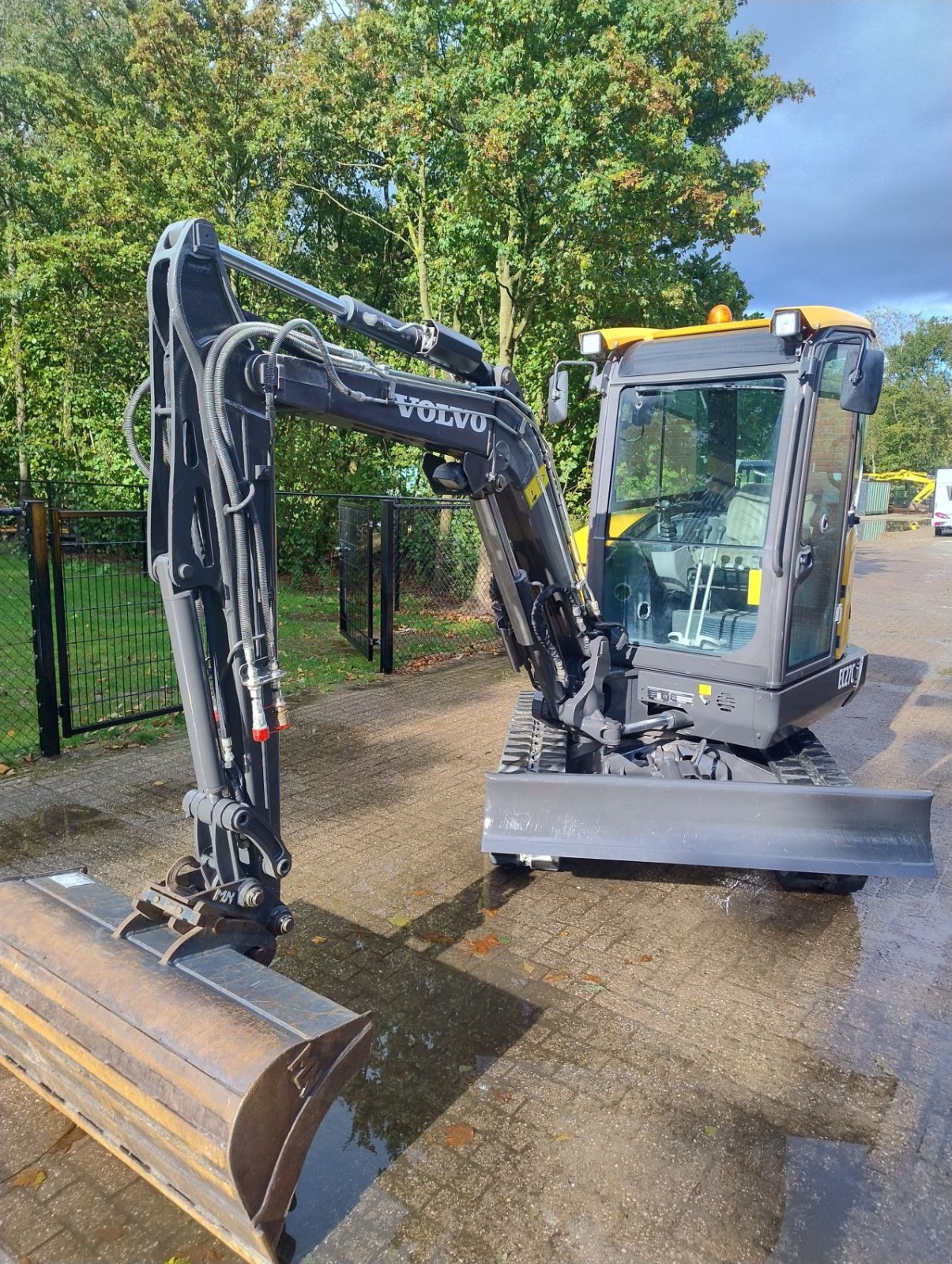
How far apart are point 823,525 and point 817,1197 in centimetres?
338

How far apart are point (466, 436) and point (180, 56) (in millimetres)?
12841

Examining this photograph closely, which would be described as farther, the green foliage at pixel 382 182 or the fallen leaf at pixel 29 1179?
the green foliage at pixel 382 182

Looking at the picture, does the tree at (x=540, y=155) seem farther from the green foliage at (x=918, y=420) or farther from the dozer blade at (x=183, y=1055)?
the green foliage at (x=918, y=420)

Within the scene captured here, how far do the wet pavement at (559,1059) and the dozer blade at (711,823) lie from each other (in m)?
0.41

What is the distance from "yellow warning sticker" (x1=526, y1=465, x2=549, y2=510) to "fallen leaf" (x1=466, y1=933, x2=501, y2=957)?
2108mm

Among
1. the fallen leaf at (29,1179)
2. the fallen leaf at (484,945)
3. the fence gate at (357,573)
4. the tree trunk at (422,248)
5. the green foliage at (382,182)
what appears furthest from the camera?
the tree trunk at (422,248)

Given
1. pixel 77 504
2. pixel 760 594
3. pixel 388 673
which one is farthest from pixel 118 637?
pixel 77 504

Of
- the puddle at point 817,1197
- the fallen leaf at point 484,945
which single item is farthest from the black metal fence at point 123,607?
the puddle at point 817,1197

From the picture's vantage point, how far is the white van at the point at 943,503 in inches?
1391

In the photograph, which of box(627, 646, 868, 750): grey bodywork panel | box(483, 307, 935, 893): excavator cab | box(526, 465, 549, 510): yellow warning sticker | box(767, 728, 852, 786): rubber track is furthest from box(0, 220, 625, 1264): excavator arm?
box(767, 728, 852, 786): rubber track

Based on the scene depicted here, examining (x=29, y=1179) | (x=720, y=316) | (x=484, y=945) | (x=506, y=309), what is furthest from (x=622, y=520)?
(x=506, y=309)

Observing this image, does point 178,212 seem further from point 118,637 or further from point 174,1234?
point 174,1234

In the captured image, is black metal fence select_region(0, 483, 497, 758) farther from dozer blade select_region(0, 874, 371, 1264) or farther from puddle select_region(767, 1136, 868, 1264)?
puddle select_region(767, 1136, 868, 1264)

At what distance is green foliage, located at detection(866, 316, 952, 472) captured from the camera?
188ft
